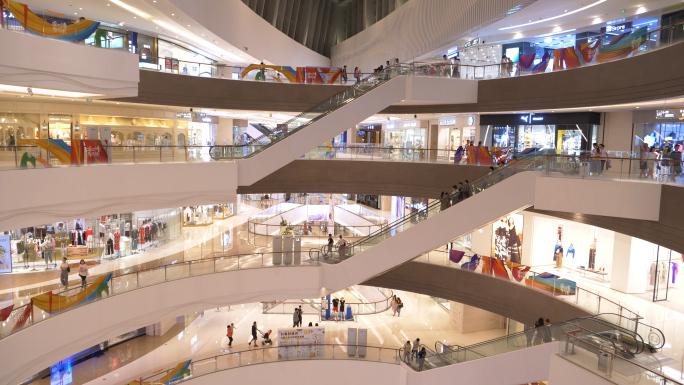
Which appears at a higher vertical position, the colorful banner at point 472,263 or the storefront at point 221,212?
the storefront at point 221,212

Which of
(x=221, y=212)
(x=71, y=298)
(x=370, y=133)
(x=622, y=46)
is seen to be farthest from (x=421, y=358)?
(x=370, y=133)

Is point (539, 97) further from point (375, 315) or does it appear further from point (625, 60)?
point (375, 315)

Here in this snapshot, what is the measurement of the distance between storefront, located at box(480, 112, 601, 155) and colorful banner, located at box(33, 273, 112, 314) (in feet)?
39.9

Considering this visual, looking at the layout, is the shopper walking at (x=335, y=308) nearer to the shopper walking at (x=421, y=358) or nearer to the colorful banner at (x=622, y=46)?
the shopper walking at (x=421, y=358)

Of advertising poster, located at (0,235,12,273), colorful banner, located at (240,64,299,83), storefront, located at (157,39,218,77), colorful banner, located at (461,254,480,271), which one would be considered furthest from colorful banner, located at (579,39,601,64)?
advertising poster, located at (0,235,12,273)

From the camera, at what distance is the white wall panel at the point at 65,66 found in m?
9.78

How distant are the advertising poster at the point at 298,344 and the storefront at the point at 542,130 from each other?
8501 millimetres

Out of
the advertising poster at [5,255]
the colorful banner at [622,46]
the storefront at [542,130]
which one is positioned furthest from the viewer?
the storefront at [542,130]

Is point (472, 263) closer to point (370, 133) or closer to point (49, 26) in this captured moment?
point (49, 26)

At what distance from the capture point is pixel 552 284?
14164 mm

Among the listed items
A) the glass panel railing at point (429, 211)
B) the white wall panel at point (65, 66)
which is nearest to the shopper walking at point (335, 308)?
the glass panel railing at point (429, 211)

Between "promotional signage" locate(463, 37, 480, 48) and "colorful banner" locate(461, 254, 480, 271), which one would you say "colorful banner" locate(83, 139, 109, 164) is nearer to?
"colorful banner" locate(461, 254, 480, 271)

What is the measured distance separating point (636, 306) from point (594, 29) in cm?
942

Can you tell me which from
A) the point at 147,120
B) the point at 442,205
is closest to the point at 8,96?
the point at 147,120
